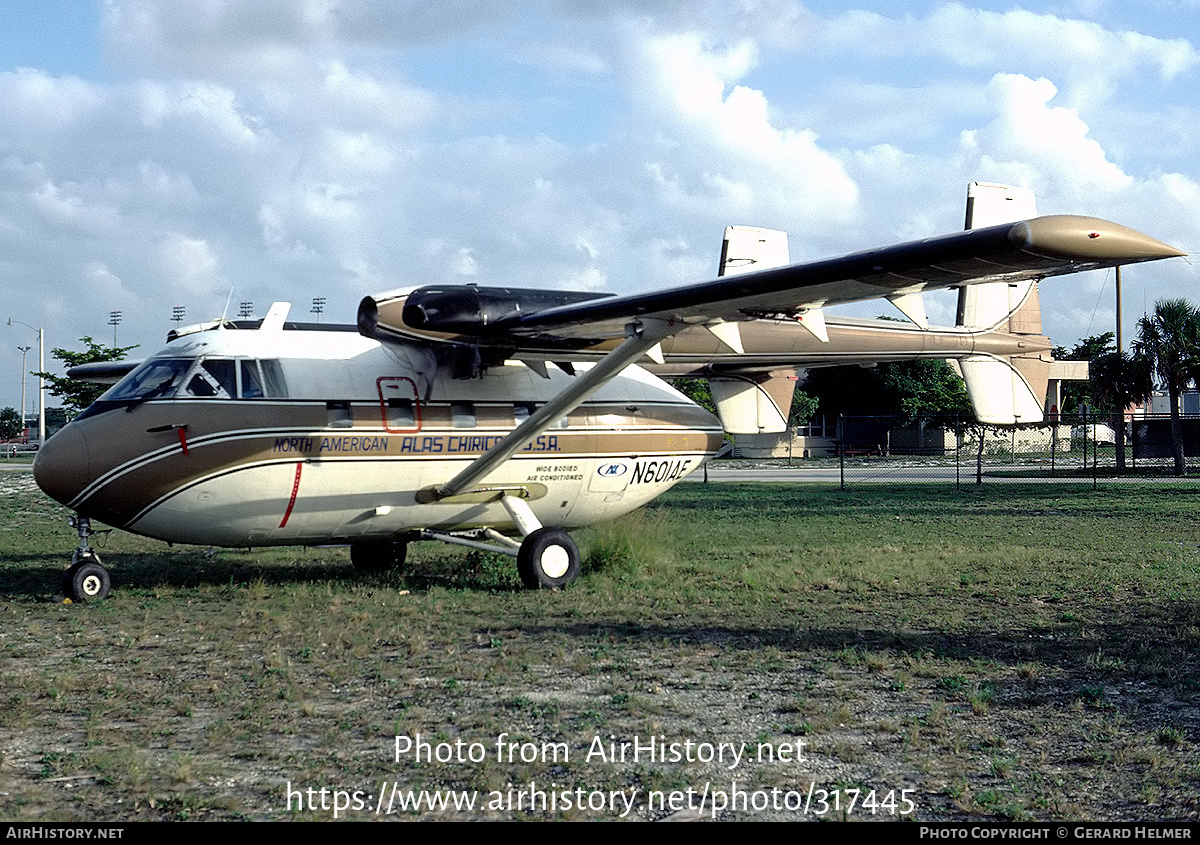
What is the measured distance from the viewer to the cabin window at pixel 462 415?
1312 centimetres

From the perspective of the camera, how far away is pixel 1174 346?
117 feet

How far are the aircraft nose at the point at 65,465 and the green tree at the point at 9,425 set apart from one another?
91517mm

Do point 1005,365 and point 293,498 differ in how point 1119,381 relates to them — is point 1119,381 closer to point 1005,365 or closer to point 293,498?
point 1005,365

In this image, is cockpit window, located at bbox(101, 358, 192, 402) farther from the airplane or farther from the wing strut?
the wing strut

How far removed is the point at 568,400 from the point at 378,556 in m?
4.09

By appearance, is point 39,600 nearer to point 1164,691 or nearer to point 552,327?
point 552,327

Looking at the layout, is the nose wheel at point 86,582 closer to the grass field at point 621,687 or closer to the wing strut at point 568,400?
the grass field at point 621,687

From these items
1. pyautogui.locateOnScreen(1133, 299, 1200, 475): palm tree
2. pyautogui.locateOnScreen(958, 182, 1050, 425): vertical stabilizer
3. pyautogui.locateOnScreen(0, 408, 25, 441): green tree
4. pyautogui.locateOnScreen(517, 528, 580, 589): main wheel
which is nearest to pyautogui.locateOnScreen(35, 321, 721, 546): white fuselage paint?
pyautogui.locateOnScreen(517, 528, 580, 589): main wheel

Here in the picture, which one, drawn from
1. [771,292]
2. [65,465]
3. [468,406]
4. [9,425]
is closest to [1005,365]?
[771,292]

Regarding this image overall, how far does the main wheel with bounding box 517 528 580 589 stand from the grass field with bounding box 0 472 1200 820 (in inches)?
17.7

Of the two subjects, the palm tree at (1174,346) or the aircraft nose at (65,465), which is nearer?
the aircraft nose at (65,465)

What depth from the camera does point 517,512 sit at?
13383 mm

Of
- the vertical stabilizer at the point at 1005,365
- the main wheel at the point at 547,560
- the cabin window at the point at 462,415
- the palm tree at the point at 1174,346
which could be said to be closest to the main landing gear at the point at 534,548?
the main wheel at the point at 547,560
